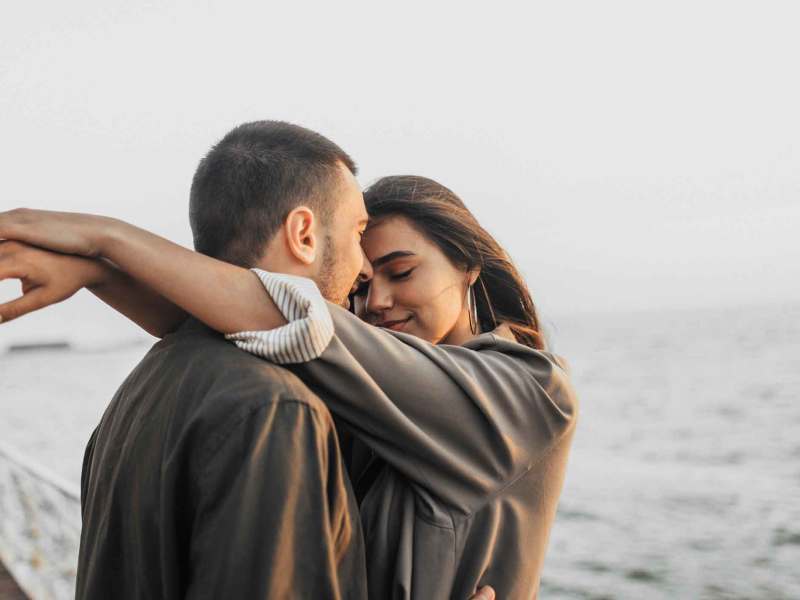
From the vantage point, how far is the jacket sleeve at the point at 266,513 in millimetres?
1370

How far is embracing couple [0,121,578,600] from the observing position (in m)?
1.41

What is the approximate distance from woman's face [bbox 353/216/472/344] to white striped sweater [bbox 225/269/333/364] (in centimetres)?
77

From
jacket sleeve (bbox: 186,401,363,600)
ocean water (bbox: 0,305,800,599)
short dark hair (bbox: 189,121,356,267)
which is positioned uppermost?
short dark hair (bbox: 189,121,356,267)

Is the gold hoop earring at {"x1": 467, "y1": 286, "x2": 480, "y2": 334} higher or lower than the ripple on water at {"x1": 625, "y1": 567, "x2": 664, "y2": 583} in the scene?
higher

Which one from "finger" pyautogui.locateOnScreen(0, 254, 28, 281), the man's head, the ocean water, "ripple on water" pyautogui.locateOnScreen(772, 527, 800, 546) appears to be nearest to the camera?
"finger" pyautogui.locateOnScreen(0, 254, 28, 281)

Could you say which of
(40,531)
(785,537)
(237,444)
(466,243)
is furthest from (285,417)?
(785,537)

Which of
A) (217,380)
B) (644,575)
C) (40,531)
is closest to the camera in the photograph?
(217,380)

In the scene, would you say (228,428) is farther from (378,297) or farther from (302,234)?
(378,297)

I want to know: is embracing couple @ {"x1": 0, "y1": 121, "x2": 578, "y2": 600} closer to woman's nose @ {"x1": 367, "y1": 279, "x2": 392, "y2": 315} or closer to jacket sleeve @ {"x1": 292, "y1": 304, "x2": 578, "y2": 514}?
jacket sleeve @ {"x1": 292, "y1": 304, "x2": 578, "y2": 514}

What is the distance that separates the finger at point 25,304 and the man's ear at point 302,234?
17.9 inches

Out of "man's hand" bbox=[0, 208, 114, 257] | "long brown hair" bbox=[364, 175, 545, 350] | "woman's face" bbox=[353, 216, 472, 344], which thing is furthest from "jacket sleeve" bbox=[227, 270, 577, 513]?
"long brown hair" bbox=[364, 175, 545, 350]

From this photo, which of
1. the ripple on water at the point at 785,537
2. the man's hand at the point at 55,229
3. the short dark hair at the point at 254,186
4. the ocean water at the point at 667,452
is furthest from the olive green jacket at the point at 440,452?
the ripple on water at the point at 785,537

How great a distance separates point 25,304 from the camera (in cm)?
154

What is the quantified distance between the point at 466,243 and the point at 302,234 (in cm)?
79
